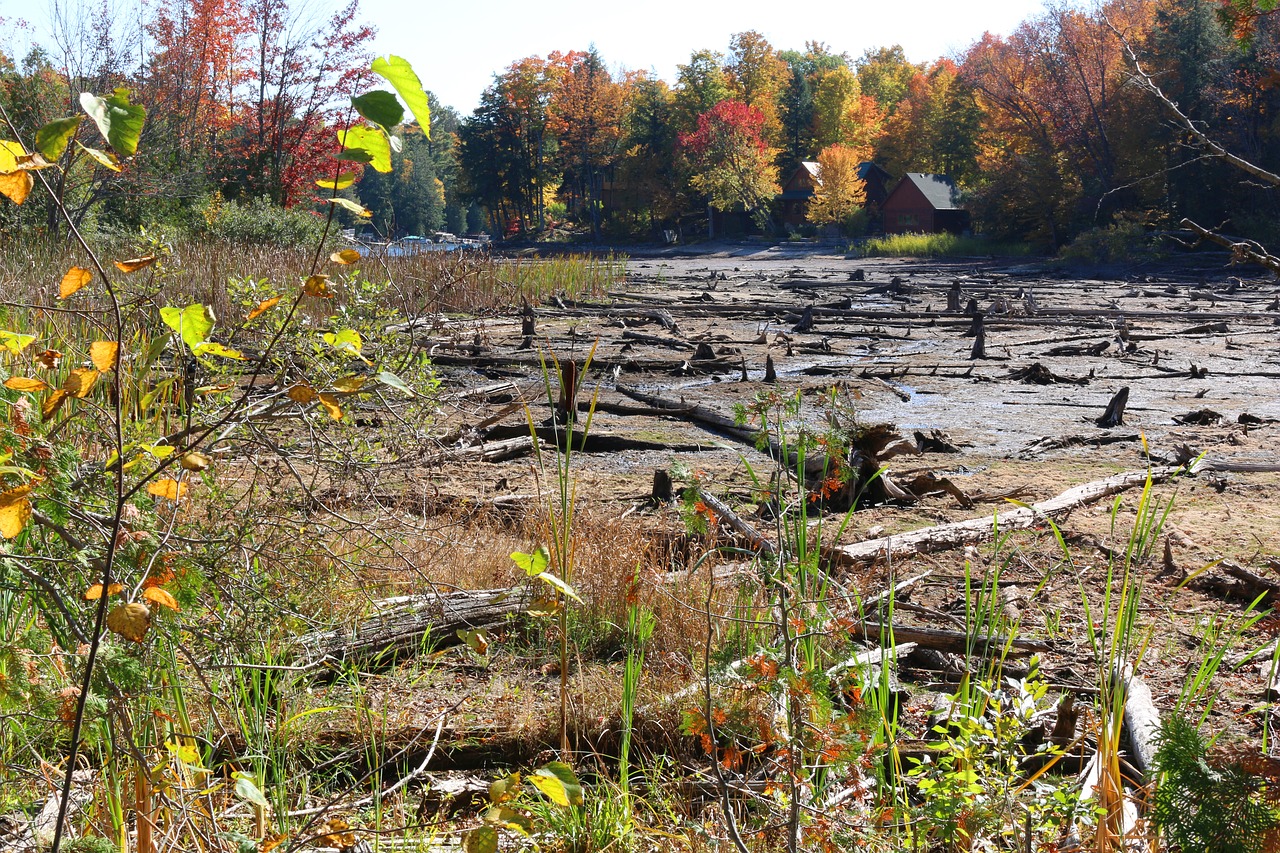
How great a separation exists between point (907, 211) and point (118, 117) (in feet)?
213

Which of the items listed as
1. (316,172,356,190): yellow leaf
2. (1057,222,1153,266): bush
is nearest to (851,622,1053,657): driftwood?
(316,172,356,190): yellow leaf

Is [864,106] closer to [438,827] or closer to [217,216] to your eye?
[217,216]

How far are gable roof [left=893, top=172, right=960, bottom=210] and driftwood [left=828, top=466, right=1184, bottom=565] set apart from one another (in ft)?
184

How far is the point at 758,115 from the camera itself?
68.8 meters

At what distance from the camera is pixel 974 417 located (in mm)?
10969

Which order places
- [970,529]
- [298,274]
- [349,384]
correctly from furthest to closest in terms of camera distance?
[298,274]
[970,529]
[349,384]

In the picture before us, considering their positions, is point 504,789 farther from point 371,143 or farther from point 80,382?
point 371,143

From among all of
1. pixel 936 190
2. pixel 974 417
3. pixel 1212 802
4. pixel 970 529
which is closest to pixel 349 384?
pixel 1212 802

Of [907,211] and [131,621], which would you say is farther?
[907,211]

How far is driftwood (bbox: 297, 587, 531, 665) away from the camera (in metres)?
3.82

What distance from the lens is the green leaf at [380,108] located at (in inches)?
54.4

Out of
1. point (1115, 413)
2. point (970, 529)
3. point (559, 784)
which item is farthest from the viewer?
point (1115, 413)

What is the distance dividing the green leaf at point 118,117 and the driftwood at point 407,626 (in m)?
2.66

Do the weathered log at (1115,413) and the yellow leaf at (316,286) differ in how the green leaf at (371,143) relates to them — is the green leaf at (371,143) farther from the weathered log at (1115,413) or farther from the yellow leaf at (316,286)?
the weathered log at (1115,413)
